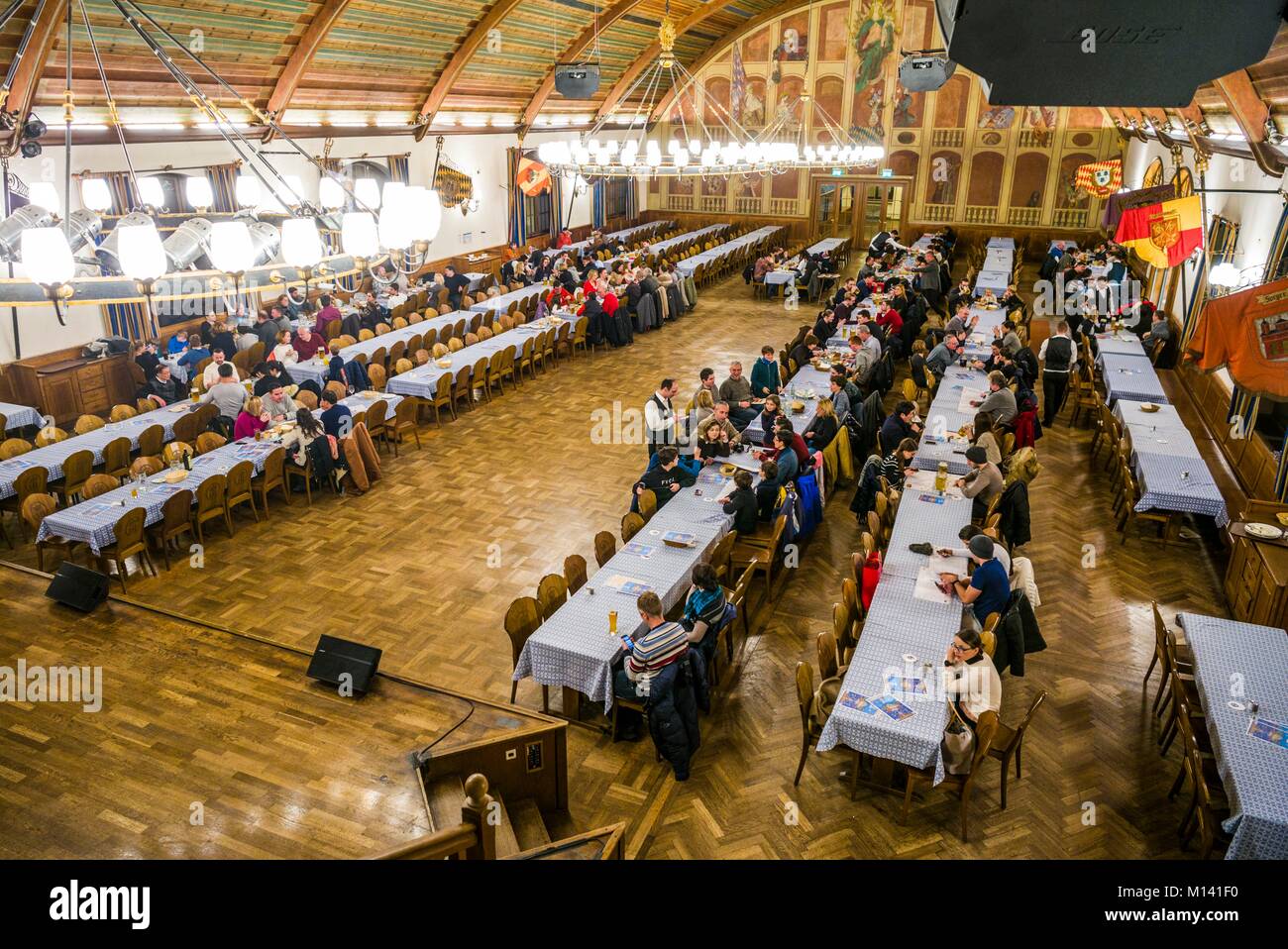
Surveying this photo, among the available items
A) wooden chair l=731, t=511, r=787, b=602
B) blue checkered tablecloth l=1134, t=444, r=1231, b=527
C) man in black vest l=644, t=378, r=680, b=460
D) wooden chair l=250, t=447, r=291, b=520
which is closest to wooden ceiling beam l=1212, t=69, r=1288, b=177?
blue checkered tablecloth l=1134, t=444, r=1231, b=527

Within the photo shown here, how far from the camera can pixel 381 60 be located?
14.6 meters

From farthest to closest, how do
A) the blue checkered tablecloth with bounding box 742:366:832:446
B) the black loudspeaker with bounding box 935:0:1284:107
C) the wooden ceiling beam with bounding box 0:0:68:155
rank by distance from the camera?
the blue checkered tablecloth with bounding box 742:366:832:446, the wooden ceiling beam with bounding box 0:0:68:155, the black loudspeaker with bounding box 935:0:1284:107

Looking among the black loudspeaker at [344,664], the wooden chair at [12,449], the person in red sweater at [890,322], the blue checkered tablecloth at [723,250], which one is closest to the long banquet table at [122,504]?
the wooden chair at [12,449]

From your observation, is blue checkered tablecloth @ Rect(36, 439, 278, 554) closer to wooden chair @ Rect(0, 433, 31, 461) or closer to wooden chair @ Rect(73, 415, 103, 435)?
wooden chair @ Rect(0, 433, 31, 461)

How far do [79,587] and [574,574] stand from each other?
3.83 m

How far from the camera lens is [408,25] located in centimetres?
1401

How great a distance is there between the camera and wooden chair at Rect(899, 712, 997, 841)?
4801mm

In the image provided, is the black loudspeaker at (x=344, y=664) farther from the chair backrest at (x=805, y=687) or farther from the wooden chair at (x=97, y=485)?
the wooden chair at (x=97, y=485)

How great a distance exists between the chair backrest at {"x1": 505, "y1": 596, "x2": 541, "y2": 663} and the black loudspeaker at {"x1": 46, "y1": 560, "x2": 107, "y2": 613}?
10.8 ft

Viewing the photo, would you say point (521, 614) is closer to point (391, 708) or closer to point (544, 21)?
point (391, 708)

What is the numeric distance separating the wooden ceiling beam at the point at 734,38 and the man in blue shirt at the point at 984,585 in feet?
68.7

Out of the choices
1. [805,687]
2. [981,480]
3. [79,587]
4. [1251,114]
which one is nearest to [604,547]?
[805,687]

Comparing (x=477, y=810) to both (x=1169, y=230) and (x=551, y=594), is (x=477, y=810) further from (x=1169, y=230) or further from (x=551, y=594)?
(x=1169, y=230)
